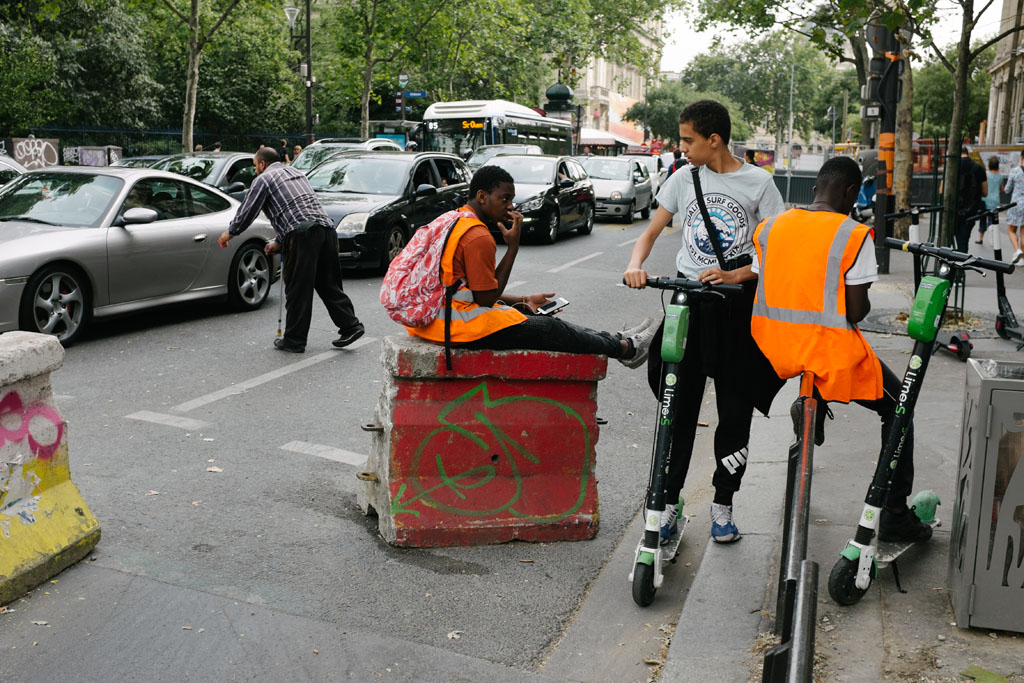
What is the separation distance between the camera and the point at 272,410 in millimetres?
6742

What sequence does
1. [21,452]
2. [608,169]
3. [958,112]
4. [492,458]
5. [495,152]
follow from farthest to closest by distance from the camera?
[608,169] < [495,152] < [958,112] < [492,458] < [21,452]

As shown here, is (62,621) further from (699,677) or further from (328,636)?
(699,677)

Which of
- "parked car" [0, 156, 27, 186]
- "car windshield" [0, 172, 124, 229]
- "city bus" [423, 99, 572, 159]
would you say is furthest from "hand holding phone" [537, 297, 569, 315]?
"city bus" [423, 99, 572, 159]

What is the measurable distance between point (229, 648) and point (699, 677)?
61.4 inches

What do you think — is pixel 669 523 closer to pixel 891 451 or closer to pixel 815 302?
pixel 891 451

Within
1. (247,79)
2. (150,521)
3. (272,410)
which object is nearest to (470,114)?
(247,79)

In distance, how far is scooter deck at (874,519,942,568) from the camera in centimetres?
394

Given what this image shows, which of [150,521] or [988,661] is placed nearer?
[988,661]

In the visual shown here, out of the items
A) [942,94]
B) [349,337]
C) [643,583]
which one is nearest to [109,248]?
[349,337]

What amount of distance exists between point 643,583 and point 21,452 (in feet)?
7.87

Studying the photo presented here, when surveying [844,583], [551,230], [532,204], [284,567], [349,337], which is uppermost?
[532,204]

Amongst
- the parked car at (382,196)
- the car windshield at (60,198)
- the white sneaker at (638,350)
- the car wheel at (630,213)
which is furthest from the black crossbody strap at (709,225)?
the car wheel at (630,213)

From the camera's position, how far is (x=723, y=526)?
4375 mm

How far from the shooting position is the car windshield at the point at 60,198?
8.98 metres
